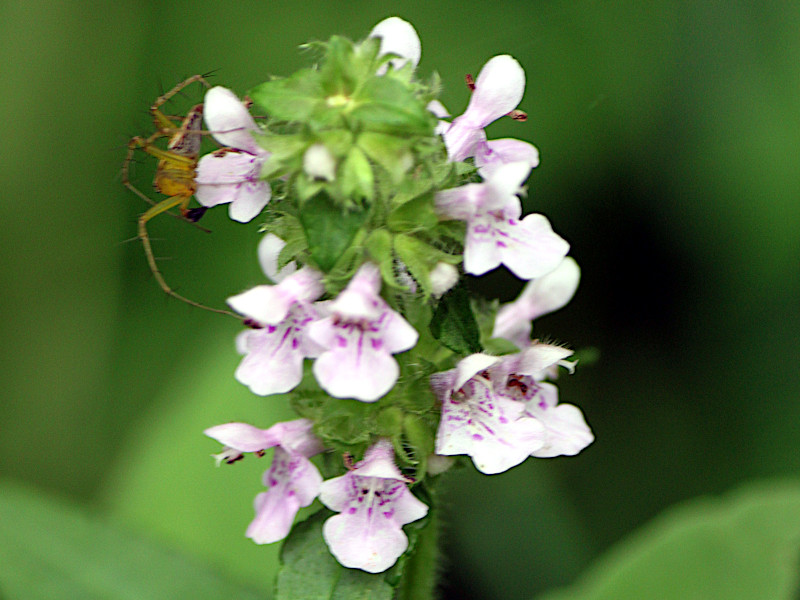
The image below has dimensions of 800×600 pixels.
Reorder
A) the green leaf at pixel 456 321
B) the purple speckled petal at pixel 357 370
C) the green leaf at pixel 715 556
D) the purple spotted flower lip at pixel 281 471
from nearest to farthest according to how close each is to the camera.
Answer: the purple speckled petal at pixel 357 370 → the green leaf at pixel 456 321 → the purple spotted flower lip at pixel 281 471 → the green leaf at pixel 715 556

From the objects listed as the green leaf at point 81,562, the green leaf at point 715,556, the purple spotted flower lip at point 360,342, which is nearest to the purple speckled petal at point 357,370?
the purple spotted flower lip at point 360,342

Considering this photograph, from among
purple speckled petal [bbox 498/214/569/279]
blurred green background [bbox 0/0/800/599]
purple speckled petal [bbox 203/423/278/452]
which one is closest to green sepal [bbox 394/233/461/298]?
purple speckled petal [bbox 498/214/569/279]

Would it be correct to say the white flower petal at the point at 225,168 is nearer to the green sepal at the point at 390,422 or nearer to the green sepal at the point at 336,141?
the green sepal at the point at 336,141

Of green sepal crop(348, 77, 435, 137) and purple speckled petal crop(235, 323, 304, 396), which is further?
purple speckled petal crop(235, 323, 304, 396)

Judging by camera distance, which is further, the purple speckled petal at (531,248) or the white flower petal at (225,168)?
the white flower petal at (225,168)

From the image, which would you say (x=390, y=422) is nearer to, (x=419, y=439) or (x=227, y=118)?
(x=419, y=439)

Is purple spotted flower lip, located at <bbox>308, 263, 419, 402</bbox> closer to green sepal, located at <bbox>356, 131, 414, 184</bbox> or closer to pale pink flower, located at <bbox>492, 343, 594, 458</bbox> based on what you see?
green sepal, located at <bbox>356, 131, 414, 184</bbox>

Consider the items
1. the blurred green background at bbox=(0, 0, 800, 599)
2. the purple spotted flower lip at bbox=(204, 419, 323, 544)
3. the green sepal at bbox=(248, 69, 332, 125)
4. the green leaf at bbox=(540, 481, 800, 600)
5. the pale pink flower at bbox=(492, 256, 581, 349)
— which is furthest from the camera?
the blurred green background at bbox=(0, 0, 800, 599)

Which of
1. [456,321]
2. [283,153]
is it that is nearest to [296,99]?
[283,153]
